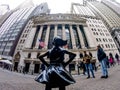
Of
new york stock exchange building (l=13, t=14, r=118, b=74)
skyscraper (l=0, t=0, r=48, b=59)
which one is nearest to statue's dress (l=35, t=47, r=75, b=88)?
new york stock exchange building (l=13, t=14, r=118, b=74)

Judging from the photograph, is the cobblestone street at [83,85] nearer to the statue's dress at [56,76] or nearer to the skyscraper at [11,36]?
the statue's dress at [56,76]

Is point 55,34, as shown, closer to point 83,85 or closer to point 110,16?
point 83,85

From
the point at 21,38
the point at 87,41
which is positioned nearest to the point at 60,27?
the point at 87,41

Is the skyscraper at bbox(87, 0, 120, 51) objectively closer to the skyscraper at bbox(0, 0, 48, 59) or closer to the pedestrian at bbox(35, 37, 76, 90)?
the skyscraper at bbox(0, 0, 48, 59)

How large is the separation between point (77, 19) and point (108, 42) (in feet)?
66.4

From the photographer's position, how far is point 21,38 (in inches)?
2813

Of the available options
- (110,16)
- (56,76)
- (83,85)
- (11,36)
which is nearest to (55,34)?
(11,36)

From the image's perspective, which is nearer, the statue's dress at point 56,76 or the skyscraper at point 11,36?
the statue's dress at point 56,76

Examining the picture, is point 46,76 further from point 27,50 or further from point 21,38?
point 21,38

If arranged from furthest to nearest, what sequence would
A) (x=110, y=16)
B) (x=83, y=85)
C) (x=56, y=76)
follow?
(x=110, y=16), (x=83, y=85), (x=56, y=76)

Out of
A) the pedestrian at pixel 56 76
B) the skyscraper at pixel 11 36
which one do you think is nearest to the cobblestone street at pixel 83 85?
the pedestrian at pixel 56 76

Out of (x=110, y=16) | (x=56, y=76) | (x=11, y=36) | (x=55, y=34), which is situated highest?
(x=110, y=16)

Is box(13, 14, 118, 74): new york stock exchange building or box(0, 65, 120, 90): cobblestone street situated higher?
box(13, 14, 118, 74): new york stock exchange building

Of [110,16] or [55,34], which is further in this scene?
[110,16]
